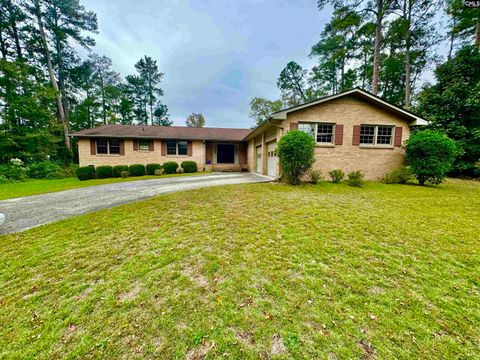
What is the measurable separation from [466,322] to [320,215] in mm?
2953

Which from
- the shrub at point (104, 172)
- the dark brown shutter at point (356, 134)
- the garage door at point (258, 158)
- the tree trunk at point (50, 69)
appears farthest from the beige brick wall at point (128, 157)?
the dark brown shutter at point (356, 134)

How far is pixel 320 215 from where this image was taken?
15.5 feet

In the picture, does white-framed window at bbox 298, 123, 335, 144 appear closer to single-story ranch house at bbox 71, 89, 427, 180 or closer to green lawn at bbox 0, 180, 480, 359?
Answer: single-story ranch house at bbox 71, 89, 427, 180

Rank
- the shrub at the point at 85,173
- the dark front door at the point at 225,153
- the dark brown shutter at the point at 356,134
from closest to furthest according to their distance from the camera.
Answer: the dark brown shutter at the point at 356,134 < the shrub at the point at 85,173 < the dark front door at the point at 225,153

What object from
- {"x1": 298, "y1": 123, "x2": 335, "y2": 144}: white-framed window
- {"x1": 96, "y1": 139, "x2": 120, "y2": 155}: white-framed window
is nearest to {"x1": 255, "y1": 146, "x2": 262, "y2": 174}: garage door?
{"x1": 298, "y1": 123, "x2": 335, "y2": 144}: white-framed window

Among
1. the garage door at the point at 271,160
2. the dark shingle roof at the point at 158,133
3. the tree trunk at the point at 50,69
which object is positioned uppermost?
the tree trunk at the point at 50,69

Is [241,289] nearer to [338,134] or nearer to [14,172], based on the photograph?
[338,134]

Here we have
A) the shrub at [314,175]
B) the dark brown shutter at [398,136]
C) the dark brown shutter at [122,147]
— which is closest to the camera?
the shrub at [314,175]

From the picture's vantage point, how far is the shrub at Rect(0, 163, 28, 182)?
13664 millimetres

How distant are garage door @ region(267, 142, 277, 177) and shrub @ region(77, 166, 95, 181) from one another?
11.7 meters

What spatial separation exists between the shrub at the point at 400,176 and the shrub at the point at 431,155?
0.44m

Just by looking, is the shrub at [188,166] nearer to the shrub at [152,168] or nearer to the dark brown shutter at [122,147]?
the shrub at [152,168]

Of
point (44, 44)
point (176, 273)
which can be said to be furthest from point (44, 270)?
point (44, 44)

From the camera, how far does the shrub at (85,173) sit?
1288cm
